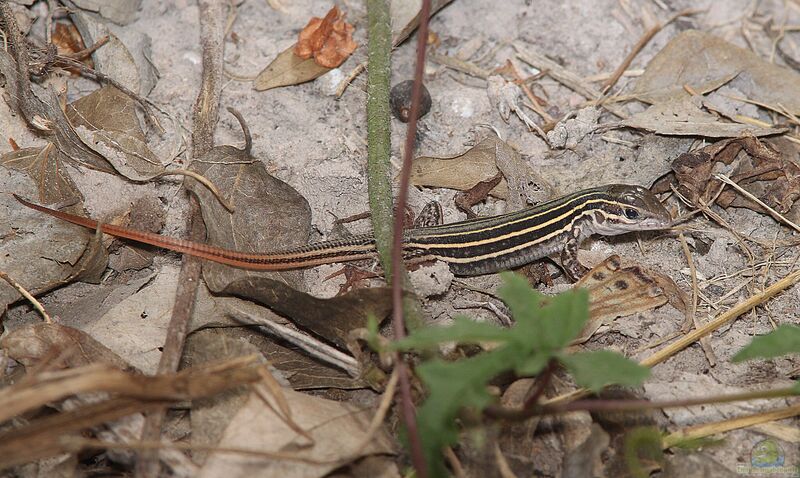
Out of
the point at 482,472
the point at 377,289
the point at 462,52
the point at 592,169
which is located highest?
the point at 462,52

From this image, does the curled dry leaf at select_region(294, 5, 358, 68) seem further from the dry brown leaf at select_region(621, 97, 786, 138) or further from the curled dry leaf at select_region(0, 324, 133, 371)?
the curled dry leaf at select_region(0, 324, 133, 371)

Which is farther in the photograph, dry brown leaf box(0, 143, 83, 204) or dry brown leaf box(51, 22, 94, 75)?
dry brown leaf box(51, 22, 94, 75)

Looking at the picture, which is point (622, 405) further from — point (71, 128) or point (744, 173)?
point (71, 128)

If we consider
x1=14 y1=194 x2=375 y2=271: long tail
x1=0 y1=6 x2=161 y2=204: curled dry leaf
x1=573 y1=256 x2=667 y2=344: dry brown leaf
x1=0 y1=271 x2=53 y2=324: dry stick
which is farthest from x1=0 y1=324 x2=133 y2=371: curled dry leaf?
x1=573 y1=256 x2=667 y2=344: dry brown leaf

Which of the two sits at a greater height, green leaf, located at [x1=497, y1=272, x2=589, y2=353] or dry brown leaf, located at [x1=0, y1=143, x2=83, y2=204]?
dry brown leaf, located at [x1=0, y1=143, x2=83, y2=204]

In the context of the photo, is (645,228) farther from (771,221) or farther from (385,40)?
(385,40)

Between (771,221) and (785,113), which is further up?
(785,113)

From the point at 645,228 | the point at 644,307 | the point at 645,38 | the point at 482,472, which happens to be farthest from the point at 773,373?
the point at 645,38
